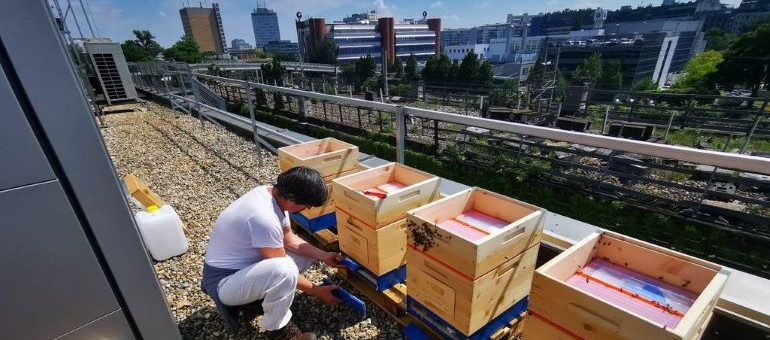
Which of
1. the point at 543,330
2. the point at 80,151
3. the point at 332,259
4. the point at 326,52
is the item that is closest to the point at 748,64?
the point at 543,330

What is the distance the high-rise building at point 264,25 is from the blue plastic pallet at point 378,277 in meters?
195

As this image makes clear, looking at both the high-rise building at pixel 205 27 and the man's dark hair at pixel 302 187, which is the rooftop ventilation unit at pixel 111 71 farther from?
the high-rise building at pixel 205 27

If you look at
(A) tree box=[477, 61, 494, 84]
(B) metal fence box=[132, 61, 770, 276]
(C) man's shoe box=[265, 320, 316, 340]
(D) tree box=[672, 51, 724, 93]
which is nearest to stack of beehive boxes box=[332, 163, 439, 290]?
(C) man's shoe box=[265, 320, 316, 340]

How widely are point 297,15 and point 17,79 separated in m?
75.1

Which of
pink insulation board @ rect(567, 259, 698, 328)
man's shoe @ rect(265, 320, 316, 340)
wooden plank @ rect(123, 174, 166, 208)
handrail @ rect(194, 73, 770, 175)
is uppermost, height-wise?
handrail @ rect(194, 73, 770, 175)

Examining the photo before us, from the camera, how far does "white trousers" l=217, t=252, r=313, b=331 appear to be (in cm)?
204

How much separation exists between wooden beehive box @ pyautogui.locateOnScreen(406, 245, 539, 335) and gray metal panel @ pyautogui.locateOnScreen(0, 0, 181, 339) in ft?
4.82

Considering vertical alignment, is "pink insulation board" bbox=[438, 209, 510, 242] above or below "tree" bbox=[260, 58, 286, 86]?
above

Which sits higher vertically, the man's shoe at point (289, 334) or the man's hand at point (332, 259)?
the man's hand at point (332, 259)

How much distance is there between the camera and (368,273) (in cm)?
254

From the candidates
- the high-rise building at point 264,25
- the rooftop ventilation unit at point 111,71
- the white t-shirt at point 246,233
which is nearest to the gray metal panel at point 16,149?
the white t-shirt at point 246,233

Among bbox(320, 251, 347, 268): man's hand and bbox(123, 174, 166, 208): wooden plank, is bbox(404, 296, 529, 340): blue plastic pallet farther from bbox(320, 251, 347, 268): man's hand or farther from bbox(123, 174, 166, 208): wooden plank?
bbox(123, 174, 166, 208): wooden plank

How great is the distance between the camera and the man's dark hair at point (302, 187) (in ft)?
6.92

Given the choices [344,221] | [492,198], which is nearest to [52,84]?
[344,221]
